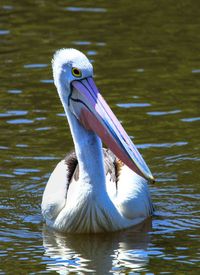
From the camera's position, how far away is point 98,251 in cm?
864

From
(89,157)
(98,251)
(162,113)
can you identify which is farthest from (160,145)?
(98,251)

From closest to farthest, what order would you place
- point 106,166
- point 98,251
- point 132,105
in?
point 98,251 < point 106,166 < point 132,105

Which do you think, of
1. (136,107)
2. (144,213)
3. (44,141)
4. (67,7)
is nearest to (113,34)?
(67,7)

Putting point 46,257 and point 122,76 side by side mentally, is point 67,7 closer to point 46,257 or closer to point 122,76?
point 122,76

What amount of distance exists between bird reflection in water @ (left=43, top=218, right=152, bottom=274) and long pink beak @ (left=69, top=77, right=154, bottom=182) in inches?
25.8

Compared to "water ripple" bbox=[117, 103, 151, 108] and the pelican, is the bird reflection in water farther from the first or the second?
"water ripple" bbox=[117, 103, 151, 108]

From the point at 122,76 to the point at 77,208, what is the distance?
177 inches

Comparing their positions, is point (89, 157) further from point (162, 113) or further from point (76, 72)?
point (162, 113)

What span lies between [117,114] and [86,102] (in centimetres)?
291

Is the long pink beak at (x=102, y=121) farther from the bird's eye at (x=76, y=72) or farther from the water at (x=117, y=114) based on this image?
the water at (x=117, y=114)

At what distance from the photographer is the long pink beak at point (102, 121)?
27.9 feet

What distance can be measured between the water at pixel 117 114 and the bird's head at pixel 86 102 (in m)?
0.81

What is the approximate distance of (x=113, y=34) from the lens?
14914mm

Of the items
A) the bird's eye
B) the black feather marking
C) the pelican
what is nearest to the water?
the pelican
